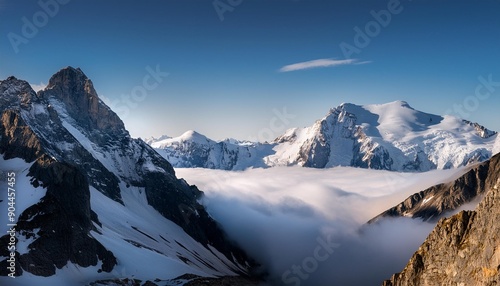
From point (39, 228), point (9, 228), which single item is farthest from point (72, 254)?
point (9, 228)

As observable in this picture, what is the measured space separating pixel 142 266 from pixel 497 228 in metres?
173

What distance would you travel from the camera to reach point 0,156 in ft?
653

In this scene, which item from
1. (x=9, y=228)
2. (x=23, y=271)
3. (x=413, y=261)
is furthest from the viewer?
(x=9, y=228)

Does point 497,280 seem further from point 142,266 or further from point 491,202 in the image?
point 142,266

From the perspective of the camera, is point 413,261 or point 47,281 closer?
point 413,261

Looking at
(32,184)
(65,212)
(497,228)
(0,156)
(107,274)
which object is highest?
(0,156)

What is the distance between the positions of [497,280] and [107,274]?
6121 inches

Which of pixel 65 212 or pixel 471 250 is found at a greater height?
pixel 65 212

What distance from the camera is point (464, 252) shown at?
1491 inches

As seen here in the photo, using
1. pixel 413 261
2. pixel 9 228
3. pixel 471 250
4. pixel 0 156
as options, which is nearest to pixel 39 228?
pixel 9 228

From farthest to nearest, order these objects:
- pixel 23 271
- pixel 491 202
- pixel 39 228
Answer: pixel 39 228, pixel 23 271, pixel 491 202

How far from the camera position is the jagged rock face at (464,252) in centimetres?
3322

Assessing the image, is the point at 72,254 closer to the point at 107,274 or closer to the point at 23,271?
the point at 107,274

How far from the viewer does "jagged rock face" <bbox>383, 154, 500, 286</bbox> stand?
33219mm
